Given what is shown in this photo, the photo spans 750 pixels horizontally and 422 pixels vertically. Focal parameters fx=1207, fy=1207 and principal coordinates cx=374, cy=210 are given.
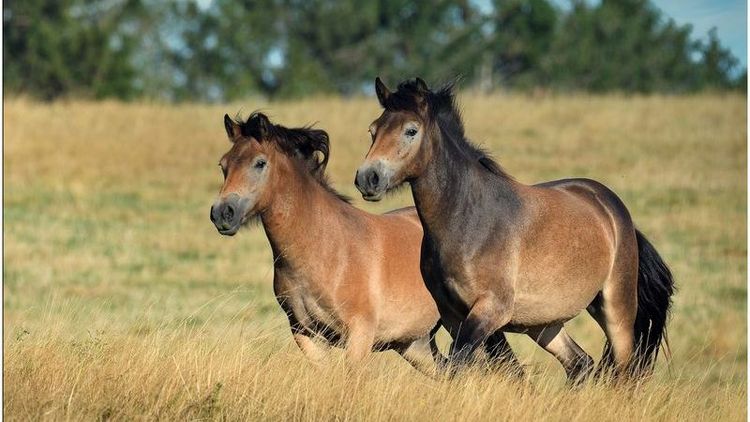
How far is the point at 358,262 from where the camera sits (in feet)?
26.4

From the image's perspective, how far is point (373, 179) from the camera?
650 centimetres

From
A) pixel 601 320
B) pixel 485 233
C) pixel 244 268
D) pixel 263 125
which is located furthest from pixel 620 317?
pixel 244 268

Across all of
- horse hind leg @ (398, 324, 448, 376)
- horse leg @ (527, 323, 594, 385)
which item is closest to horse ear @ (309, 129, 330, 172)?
horse hind leg @ (398, 324, 448, 376)

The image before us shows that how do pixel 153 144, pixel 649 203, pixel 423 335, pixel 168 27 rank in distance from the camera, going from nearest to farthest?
1. pixel 423 335
2. pixel 649 203
3. pixel 153 144
4. pixel 168 27

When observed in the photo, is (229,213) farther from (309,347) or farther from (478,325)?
(478,325)

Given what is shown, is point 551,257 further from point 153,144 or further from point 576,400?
point 153,144

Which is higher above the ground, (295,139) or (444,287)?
(295,139)

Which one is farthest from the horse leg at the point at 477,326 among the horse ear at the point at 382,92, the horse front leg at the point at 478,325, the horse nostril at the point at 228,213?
the horse nostril at the point at 228,213

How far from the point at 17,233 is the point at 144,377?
16850mm

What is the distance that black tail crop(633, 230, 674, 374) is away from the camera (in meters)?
8.74

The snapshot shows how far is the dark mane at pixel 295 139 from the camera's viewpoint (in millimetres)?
7621

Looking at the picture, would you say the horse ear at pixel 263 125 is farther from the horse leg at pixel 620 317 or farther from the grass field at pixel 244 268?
the horse leg at pixel 620 317

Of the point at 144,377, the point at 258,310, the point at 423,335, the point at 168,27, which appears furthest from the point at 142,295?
the point at 168,27

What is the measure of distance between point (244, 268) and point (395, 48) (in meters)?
28.6
